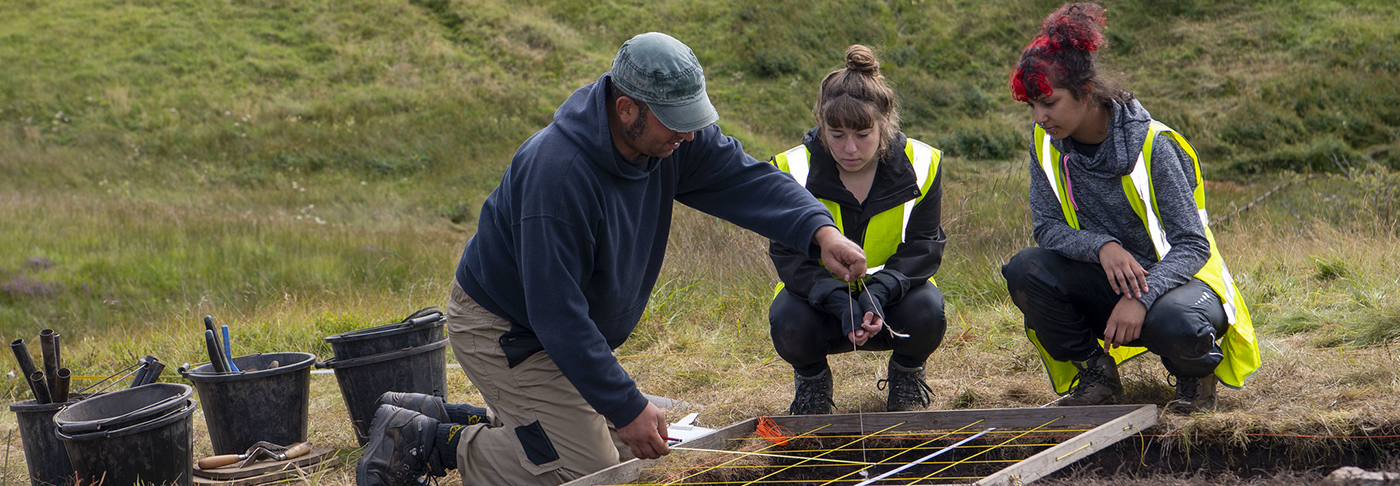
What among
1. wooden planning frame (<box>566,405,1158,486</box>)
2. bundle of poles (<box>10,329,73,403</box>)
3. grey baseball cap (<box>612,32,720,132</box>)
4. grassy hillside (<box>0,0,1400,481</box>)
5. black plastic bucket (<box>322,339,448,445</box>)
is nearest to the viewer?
grey baseball cap (<box>612,32,720,132</box>)

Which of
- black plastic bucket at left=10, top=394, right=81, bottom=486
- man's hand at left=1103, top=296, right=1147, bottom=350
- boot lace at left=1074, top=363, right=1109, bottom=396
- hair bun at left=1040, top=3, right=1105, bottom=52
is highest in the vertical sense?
hair bun at left=1040, top=3, right=1105, bottom=52

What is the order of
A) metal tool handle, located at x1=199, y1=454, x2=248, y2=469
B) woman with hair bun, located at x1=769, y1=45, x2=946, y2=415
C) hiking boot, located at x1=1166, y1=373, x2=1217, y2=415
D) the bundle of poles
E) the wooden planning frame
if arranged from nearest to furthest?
1. the wooden planning frame
2. hiking boot, located at x1=1166, y1=373, x2=1217, y2=415
3. woman with hair bun, located at x1=769, y1=45, x2=946, y2=415
4. the bundle of poles
5. metal tool handle, located at x1=199, y1=454, x2=248, y2=469

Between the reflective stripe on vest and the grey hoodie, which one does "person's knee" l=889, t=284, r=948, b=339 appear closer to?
the reflective stripe on vest

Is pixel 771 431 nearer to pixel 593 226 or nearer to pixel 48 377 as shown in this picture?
pixel 593 226

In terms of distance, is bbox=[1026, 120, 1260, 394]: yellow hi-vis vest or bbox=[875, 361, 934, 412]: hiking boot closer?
bbox=[1026, 120, 1260, 394]: yellow hi-vis vest

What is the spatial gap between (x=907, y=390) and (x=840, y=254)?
112 centimetres

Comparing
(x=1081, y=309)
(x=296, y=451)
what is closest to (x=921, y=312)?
(x=1081, y=309)

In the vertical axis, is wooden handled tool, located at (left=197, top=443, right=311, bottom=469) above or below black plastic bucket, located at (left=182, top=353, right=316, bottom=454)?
below

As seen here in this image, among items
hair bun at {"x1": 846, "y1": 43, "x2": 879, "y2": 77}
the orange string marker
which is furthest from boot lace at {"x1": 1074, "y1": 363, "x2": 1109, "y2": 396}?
hair bun at {"x1": 846, "y1": 43, "x2": 879, "y2": 77}

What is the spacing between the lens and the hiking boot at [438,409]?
348cm

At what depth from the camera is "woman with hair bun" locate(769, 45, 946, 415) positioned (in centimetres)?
339

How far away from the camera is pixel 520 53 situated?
26.9 metres

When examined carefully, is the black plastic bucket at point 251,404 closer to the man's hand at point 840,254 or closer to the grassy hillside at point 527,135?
the grassy hillside at point 527,135

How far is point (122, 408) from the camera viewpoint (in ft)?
11.5
